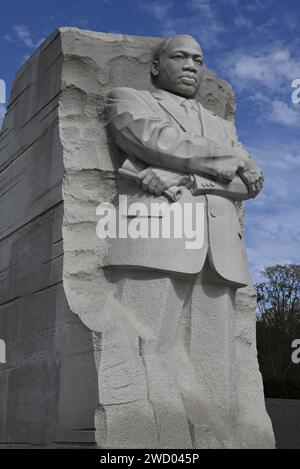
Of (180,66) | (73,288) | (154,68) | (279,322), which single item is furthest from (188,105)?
(279,322)

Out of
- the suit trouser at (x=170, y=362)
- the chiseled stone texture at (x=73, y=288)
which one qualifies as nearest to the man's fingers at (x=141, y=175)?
the chiseled stone texture at (x=73, y=288)

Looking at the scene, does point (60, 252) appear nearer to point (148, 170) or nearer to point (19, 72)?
point (148, 170)

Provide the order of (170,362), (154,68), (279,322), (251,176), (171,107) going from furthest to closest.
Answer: (279,322) → (154,68) → (171,107) → (251,176) → (170,362)

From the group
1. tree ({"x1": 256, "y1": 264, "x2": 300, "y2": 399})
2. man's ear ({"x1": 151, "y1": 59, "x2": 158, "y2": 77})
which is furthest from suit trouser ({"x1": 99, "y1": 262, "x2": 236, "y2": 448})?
tree ({"x1": 256, "y1": 264, "x2": 300, "y2": 399})

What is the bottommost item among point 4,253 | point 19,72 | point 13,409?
point 13,409

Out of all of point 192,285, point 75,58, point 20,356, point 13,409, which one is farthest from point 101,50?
point 13,409

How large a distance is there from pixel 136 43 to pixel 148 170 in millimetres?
1229

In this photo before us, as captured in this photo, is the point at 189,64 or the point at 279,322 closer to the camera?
the point at 189,64

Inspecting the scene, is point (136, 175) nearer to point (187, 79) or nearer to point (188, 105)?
point (188, 105)

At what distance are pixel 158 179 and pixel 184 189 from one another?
216 mm

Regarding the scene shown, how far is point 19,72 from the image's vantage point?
5.93m

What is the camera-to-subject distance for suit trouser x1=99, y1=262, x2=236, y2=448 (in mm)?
4082

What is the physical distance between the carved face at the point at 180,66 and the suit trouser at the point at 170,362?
1.50 metres

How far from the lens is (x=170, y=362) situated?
4.47 m
